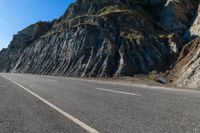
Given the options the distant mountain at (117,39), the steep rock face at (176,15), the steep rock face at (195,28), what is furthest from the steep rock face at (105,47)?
the steep rock face at (195,28)

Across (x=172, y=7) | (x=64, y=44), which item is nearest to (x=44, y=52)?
(x=64, y=44)

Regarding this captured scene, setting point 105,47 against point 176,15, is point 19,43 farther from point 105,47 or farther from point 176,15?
point 176,15

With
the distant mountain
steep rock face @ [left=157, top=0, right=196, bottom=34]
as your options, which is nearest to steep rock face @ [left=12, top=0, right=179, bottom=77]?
the distant mountain

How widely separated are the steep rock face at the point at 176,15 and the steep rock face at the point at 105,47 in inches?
107

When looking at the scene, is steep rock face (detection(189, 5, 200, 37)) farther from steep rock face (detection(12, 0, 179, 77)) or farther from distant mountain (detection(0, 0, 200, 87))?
steep rock face (detection(12, 0, 179, 77))

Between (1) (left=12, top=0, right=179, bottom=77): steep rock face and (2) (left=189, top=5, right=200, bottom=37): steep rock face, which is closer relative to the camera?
(1) (left=12, top=0, right=179, bottom=77): steep rock face

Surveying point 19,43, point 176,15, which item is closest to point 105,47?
point 176,15

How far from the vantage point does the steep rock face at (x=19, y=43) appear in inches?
3649

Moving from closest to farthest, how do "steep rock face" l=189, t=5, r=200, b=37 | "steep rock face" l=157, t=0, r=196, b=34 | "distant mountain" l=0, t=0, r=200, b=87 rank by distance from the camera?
1. "distant mountain" l=0, t=0, r=200, b=87
2. "steep rock face" l=189, t=5, r=200, b=37
3. "steep rock face" l=157, t=0, r=196, b=34

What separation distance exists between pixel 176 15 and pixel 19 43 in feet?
189

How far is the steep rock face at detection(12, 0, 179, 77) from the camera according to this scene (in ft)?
142

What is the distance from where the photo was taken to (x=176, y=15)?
5478 cm

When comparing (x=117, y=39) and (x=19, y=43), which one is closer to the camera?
(x=117, y=39)

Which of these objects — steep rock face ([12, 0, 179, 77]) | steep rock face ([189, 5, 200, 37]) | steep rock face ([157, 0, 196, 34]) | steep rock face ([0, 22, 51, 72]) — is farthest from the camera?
steep rock face ([0, 22, 51, 72])
